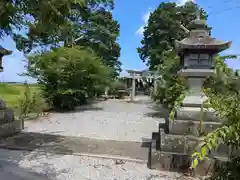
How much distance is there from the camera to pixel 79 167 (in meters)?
3.61

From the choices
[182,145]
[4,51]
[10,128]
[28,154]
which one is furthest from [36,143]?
[182,145]

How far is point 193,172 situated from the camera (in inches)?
137

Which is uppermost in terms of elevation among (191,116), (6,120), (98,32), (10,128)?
(98,32)

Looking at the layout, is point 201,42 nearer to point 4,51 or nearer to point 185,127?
point 185,127

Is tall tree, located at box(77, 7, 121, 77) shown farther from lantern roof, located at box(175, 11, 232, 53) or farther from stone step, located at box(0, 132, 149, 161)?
lantern roof, located at box(175, 11, 232, 53)

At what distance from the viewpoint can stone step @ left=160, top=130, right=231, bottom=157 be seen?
11.9ft

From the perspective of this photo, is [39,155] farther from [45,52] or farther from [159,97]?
[45,52]

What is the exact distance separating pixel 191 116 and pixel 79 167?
2.10 m

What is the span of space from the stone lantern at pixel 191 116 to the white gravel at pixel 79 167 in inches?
11.1

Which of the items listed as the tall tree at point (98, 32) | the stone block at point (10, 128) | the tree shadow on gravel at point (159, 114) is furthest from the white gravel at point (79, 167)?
the tall tree at point (98, 32)

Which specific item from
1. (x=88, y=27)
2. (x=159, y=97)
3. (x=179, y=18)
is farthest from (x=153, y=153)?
(x=179, y=18)

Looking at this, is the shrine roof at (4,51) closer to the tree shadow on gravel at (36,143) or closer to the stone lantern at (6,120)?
the stone lantern at (6,120)

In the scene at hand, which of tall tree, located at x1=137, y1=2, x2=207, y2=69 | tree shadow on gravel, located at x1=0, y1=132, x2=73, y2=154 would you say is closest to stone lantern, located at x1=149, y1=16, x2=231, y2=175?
tree shadow on gravel, located at x1=0, y1=132, x2=73, y2=154

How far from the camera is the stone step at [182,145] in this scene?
11.9 feet
